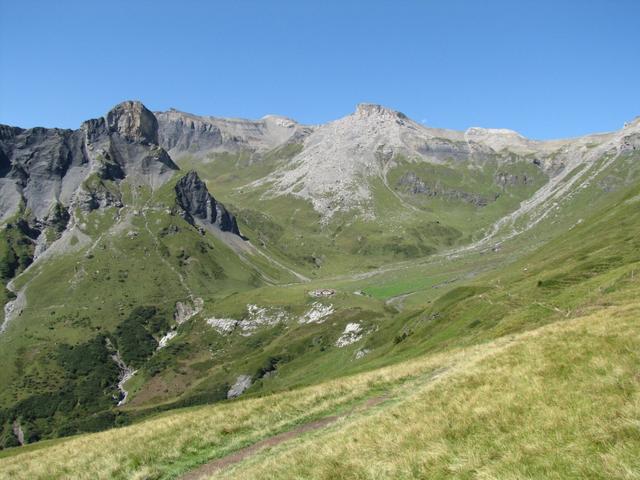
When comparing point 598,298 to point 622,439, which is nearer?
point 622,439

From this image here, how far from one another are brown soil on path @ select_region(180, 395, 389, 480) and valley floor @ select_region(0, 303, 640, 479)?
0.17 m

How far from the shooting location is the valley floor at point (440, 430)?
39.1 feet

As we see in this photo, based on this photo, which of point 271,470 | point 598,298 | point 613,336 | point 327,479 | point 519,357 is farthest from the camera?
point 598,298

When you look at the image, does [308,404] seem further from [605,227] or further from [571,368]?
[605,227]

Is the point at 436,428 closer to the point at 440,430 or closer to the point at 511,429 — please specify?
the point at 440,430

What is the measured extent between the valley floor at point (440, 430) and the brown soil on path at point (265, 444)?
0.17 m

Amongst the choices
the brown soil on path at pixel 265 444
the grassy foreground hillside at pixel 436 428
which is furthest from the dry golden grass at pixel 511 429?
the brown soil on path at pixel 265 444

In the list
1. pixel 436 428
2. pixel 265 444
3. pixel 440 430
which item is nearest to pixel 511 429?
pixel 440 430

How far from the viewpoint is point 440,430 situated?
15617mm

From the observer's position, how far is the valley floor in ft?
39.1

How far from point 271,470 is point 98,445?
56.6 ft

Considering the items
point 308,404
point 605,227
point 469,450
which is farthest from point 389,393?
point 605,227

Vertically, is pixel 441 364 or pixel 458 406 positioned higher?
pixel 458 406

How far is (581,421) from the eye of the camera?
517 inches
